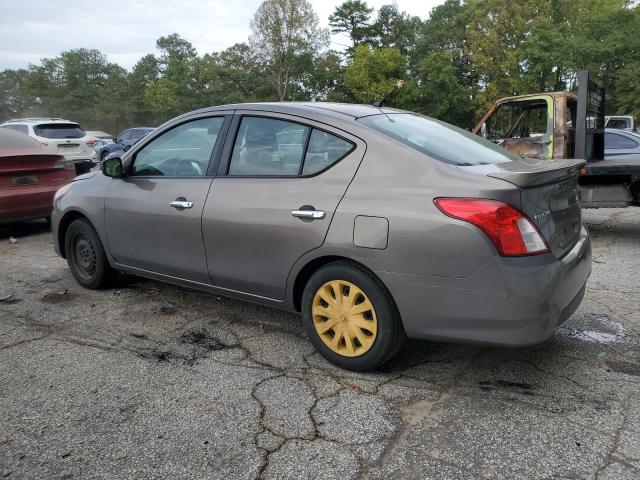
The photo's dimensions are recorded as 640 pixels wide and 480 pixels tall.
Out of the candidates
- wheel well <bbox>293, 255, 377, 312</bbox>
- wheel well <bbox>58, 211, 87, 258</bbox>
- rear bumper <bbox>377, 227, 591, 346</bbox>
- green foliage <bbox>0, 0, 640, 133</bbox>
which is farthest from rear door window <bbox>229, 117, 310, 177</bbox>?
green foliage <bbox>0, 0, 640, 133</bbox>

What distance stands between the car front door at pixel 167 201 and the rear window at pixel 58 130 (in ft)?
39.0

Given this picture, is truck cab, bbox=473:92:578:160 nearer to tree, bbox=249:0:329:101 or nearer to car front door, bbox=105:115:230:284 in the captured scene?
car front door, bbox=105:115:230:284

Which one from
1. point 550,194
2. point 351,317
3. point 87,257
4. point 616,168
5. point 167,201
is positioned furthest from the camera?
point 616,168

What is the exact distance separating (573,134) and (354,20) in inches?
2279

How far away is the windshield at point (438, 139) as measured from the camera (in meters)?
3.01

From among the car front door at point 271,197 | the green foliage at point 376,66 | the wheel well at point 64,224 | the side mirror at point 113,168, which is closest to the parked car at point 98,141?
the wheel well at point 64,224

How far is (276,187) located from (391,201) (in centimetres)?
82

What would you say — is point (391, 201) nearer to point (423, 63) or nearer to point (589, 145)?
point (589, 145)

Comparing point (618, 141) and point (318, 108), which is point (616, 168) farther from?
point (318, 108)

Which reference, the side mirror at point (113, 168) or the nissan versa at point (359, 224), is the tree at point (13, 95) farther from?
the nissan versa at point (359, 224)

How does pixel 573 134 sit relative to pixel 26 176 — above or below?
above

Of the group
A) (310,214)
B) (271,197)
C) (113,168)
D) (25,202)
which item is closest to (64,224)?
(113,168)

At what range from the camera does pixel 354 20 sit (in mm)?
60125

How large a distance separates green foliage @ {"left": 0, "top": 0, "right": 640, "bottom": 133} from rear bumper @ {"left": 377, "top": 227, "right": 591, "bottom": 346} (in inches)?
1261
